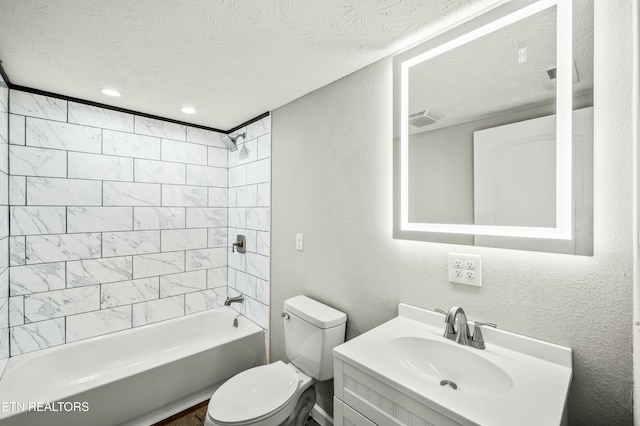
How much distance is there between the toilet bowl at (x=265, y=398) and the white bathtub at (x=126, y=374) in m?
0.63

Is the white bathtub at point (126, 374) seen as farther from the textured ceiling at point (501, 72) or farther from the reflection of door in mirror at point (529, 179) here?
the textured ceiling at point (501, 72)

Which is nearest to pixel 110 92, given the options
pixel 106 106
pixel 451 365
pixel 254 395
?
pixel 106 106

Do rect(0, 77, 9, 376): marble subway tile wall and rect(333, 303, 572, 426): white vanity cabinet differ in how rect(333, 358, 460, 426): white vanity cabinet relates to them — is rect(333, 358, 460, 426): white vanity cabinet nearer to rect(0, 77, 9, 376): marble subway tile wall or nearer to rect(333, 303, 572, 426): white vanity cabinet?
rect(333, 303, 572, 426): white vanity cabinet

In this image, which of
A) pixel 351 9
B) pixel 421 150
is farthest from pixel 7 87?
pixel 421 150

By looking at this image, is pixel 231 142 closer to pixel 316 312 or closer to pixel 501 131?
pixel 316 312

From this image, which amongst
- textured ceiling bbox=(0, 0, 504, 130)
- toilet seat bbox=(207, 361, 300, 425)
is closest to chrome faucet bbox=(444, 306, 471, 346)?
toilet seat bbox=(207, 361, 300, 425)

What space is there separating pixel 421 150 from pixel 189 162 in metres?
2.20

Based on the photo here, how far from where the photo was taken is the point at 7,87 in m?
1.84

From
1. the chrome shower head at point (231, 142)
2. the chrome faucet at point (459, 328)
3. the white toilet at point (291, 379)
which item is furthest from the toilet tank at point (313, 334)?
the chrome shower head at point (231, 142)

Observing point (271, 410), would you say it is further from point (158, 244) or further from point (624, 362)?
point (158, 244)

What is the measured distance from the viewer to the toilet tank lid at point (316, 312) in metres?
1.60

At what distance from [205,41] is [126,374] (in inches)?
80.5

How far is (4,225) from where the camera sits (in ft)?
5.83

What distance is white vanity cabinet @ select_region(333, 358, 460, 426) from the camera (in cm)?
86
